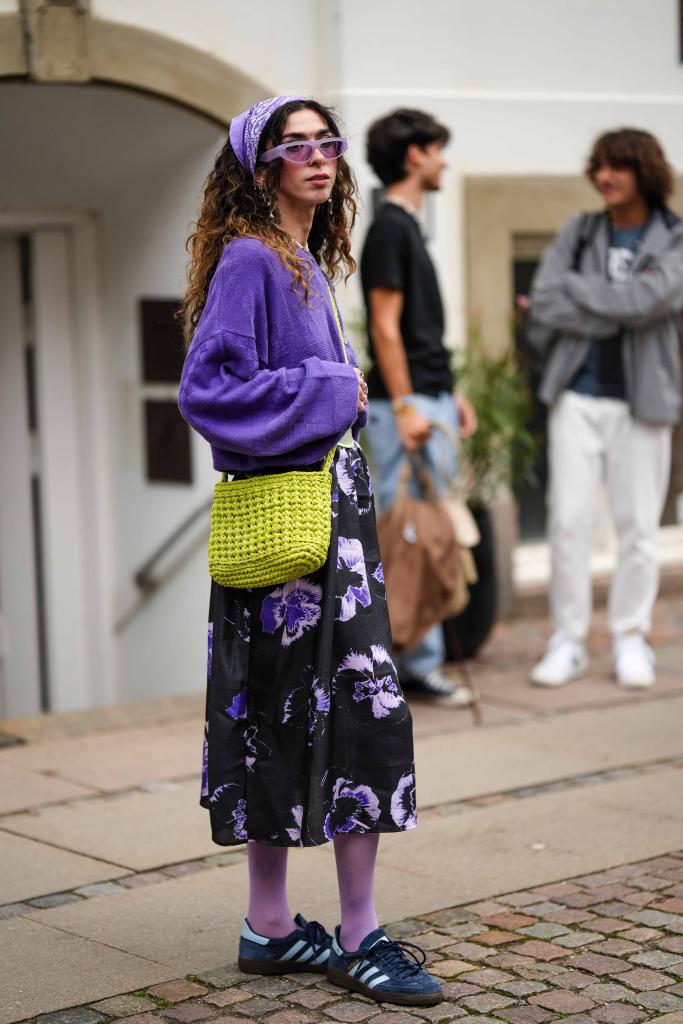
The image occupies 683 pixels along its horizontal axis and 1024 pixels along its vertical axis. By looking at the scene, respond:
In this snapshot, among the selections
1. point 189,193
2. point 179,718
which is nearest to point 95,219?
point 189,193

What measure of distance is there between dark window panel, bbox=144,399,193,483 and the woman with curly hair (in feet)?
13.4

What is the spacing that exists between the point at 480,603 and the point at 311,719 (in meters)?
3.75

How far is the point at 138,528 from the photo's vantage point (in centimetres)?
807

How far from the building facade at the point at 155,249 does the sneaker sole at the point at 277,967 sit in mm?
4003

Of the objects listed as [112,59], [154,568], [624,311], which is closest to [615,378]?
[624,311]

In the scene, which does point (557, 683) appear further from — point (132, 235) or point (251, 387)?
point (251, 387)

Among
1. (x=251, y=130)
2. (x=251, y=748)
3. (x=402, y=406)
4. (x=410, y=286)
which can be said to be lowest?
(x=251, y=748)

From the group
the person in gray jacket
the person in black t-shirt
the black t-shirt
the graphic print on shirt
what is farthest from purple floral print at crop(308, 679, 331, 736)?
the graphic print on shirt

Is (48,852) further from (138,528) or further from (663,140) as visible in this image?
(663,140)

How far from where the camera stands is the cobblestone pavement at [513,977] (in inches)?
141

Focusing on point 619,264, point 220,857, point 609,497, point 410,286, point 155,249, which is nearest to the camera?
point 220,857

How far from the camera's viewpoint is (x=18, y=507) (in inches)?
320

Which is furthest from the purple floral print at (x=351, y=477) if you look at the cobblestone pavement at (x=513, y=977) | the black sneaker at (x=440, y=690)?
the black sneaker at (x=440, y=690)

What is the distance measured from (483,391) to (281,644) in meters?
3.91
